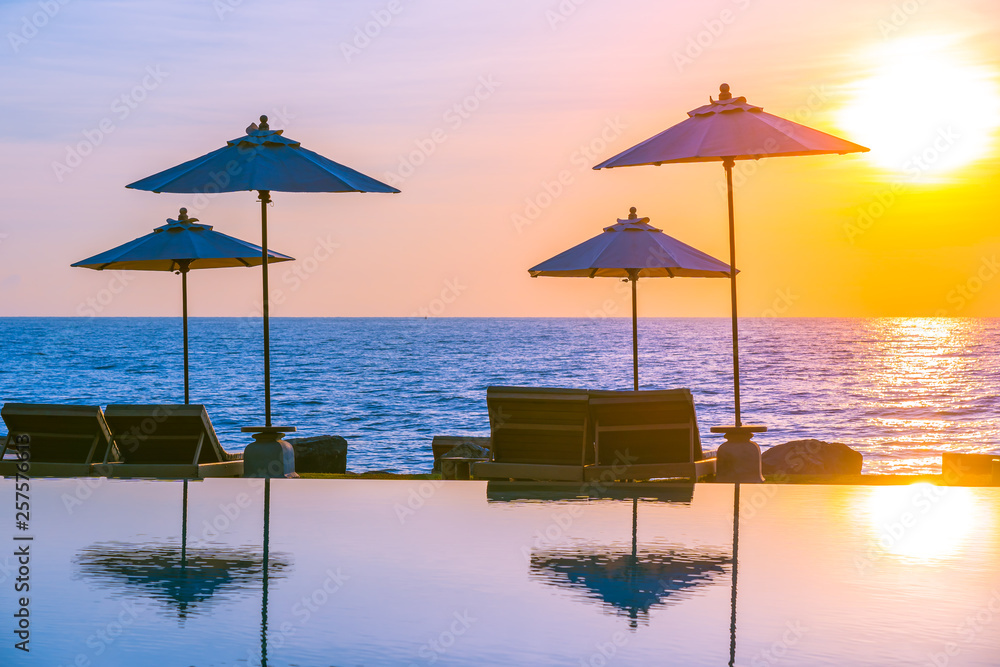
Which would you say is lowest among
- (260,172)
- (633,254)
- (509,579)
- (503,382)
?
(503,382)

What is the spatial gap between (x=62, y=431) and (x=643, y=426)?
4.91 m

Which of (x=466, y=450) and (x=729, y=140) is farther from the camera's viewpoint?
(x=466, y=450)

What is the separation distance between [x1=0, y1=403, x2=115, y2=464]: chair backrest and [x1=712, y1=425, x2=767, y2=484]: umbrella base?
519cm

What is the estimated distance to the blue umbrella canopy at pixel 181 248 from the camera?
10688 mm

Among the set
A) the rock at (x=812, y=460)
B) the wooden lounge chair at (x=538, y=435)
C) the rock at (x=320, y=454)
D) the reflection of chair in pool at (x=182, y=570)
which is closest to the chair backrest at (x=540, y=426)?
the wooden lounge chair at (x=538, y=435)

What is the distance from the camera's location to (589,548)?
18.5ft

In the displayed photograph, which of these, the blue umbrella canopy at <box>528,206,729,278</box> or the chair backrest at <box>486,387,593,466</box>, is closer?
the chair backrest at <box>486,387,593,466</box>

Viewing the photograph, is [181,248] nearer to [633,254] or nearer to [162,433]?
[162,433]

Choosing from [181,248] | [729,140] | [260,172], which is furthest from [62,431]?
[729,140]

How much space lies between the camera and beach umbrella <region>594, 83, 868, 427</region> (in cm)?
820

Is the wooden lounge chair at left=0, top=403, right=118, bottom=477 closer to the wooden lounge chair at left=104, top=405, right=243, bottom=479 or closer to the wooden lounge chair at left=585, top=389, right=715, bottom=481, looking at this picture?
the wooden lounge chair at left=104, top=405, right=243, bottom=479

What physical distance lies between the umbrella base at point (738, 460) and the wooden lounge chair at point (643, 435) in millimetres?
267

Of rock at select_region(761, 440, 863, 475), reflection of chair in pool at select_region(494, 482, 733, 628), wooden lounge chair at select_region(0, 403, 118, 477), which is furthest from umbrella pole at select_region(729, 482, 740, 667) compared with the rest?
rock at select_region(761, 440, 863, 475)

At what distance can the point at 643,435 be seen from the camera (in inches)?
339
